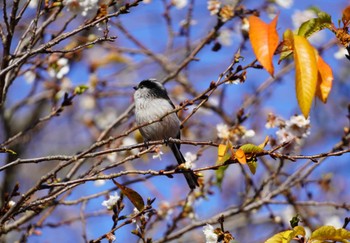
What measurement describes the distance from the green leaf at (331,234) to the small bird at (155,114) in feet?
6.08

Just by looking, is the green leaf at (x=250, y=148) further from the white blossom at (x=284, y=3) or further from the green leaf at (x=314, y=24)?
the white blossom at (x=284, y=3)

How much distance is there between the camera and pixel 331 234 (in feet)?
5.90

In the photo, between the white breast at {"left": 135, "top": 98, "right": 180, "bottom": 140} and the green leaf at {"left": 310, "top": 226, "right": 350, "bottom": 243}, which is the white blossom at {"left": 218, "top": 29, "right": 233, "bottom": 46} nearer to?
the white breast at {"left": 135, "top": 98, "right": 180, "bottom": 140}

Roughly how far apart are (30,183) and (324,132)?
442cm

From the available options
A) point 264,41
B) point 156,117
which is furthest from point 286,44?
point 156,117

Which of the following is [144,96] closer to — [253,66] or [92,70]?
[92,70]

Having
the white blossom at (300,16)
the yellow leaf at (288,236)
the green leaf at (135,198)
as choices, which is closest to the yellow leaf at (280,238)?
the yellow leaf at (288,236)

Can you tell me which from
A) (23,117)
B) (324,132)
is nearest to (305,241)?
(23,117)

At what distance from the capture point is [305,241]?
1.92 meters

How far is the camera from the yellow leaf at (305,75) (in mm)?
1604

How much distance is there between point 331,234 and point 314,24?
Answer: 783mm

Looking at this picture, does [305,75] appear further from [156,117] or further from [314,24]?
[156,117]

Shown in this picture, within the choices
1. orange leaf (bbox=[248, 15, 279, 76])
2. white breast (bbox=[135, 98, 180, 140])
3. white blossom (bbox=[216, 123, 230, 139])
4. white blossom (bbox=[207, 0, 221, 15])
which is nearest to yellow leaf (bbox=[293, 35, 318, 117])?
orange leaf (bbox=[248, 15, 279, 76])

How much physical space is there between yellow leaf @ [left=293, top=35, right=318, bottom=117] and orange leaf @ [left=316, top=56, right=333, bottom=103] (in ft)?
0.44
